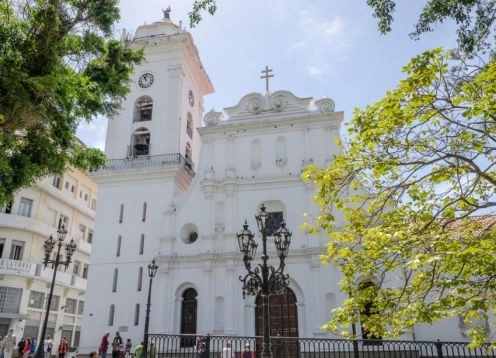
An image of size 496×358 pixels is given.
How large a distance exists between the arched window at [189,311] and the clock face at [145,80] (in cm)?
1282

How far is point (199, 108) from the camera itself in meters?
29.2

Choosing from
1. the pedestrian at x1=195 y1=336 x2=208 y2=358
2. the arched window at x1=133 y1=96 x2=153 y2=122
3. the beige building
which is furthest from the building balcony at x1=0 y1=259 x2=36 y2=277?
the pedestrian at x1=195 y1=336 x2=208 y2=358

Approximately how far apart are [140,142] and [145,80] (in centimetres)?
408

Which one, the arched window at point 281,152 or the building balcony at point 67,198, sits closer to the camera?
the arched window at point 281,152

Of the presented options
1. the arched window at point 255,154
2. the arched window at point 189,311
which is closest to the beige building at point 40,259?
the arched window at point 189,311

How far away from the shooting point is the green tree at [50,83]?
830 centimetres

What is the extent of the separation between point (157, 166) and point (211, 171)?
3.09 meters

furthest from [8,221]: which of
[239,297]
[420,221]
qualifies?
[420,221]

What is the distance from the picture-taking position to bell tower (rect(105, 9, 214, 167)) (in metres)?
24.9

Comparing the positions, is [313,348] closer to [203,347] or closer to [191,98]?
[203,347]

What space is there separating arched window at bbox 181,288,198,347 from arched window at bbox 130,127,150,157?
8447 mm

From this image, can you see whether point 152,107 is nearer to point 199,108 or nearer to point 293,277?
point 199,108

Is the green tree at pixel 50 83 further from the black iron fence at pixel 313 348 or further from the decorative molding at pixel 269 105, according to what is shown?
the decorative molding at pixel 269 105

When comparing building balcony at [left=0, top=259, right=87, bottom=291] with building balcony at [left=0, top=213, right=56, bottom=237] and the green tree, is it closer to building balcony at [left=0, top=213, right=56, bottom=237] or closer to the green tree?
building balcony at [left=0, top=213, right=56, bottom=237]
